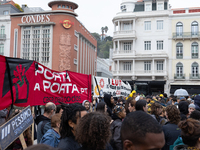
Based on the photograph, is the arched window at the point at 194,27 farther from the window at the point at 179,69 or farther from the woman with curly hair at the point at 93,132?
the woman with curly hair at the point at 93,132

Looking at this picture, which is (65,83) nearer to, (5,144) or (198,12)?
(5,144)

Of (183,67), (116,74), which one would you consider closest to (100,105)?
(116,74)

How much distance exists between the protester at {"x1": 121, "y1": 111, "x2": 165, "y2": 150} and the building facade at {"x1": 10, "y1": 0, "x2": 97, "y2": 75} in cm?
2999

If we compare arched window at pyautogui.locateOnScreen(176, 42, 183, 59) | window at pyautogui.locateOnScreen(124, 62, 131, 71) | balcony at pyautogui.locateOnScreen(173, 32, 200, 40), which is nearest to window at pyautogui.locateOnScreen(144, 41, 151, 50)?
window at pyautogui.locateOnScreen(124, 62, 131, 71)

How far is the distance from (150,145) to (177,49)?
3036 centimetres

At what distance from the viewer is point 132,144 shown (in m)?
1.51

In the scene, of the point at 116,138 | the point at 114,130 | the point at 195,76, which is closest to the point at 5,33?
the point at 195,76

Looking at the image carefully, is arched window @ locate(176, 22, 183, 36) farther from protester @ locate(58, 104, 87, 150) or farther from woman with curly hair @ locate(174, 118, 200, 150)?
protester @ locate(58, 104, 87, 150)

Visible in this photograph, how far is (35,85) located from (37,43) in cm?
2892

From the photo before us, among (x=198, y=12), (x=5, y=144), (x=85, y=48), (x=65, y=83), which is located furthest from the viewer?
(x=85, y=48)

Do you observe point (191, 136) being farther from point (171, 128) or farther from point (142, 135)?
point (142, 135)

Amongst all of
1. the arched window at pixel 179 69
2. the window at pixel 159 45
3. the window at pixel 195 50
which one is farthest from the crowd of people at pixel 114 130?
the window at pixel 195 50

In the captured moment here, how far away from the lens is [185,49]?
2914 cm

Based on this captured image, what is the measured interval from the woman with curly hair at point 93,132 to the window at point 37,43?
30.7 m
